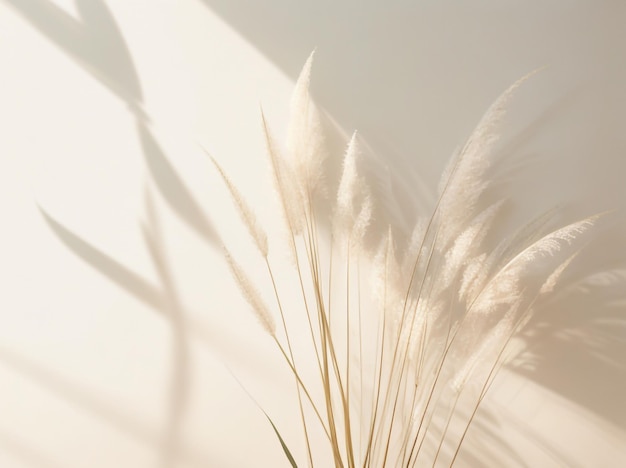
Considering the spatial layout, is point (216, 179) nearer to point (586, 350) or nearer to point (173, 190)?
point (173, 190)

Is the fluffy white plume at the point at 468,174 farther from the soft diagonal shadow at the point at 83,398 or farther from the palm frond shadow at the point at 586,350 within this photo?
the soft diagonal shadow at the point at 83,398

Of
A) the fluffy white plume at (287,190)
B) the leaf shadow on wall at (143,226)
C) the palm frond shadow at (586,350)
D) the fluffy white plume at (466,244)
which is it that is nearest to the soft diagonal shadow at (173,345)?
the leaf shadow on wall at (143,226)

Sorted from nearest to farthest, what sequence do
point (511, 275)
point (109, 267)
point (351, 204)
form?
point (511, 275), point (351, 204), point (109, 267)

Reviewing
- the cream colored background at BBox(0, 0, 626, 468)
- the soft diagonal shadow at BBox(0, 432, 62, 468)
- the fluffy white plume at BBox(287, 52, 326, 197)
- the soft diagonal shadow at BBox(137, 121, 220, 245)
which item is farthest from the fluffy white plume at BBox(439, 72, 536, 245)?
the soft diagonal shadow at BBox(0, 432, 62, 468)

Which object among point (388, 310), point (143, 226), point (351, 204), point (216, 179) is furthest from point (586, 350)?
point (143, 226)

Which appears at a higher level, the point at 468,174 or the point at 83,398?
the point at 468,174

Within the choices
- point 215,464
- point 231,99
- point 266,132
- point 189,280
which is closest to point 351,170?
point 266,132
